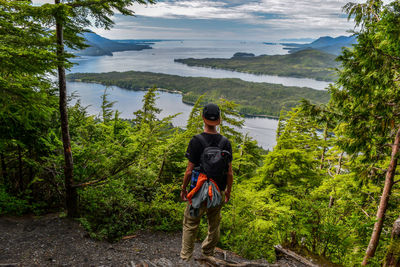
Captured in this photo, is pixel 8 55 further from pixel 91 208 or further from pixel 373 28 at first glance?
pixel 373 28

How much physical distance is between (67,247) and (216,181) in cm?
375

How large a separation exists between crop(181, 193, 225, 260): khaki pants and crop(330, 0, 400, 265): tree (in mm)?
3934

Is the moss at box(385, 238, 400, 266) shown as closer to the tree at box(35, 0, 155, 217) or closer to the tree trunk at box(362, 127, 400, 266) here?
the tree trunk at box(362, 127, 400, 266)

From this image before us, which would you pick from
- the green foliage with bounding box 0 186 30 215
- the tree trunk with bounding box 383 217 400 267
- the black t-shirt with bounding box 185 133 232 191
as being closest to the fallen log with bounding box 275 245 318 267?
the tree trunk with bounding box 383 217 400 267

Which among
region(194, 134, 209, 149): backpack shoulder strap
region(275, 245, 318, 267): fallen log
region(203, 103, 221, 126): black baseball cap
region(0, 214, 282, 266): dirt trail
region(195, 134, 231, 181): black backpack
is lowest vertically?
region(0, 214, 282, 266): dirt trail

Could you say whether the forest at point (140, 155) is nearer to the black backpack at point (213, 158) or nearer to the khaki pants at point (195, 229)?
the khaki pants at point (195, 229)

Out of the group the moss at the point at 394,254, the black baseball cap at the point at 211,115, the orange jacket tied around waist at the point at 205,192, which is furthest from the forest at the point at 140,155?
the black baseball cap at the point at 211,115

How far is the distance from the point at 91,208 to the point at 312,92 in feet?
664

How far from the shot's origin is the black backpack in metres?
3.29

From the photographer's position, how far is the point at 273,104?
163m

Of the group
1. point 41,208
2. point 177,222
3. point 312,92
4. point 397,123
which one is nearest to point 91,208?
point 41,208

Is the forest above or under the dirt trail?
above

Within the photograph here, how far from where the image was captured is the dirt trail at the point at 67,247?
14.5 ft

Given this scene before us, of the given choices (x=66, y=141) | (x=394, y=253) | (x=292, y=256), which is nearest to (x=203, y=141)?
(x=292, y=256)
